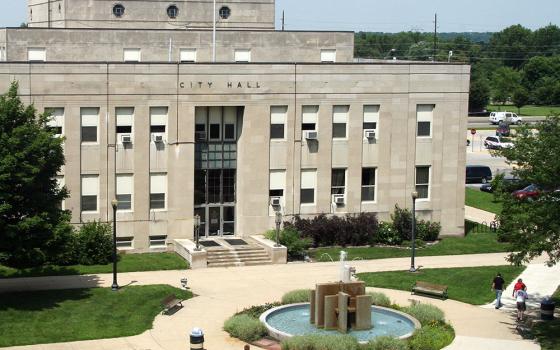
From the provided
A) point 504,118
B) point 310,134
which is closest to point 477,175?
point 310,134

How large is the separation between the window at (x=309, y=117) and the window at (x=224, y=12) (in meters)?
14.9

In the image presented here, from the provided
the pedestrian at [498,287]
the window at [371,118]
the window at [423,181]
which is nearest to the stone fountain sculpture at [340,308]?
the pedestrian at [498,287]

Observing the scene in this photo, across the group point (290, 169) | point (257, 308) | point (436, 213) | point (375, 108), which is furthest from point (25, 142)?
point (436, 213)

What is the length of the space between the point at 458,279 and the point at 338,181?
10142 millimetres

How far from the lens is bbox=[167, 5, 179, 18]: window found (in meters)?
62.1

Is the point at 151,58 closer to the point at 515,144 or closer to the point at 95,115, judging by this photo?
the point at 95,115

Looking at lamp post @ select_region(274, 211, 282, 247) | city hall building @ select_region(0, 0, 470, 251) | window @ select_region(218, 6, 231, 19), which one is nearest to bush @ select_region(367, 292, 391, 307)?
lamp post @ select_region(274, 211, 282, 247)

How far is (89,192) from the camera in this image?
47.8 metres

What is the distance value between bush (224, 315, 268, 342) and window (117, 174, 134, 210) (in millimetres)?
14532

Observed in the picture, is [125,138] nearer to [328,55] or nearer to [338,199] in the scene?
[338,199]

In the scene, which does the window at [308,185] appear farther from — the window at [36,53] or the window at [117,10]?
the window at [117,10]

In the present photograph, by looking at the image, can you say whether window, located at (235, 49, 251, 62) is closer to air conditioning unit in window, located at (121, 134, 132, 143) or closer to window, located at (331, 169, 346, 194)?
window, located at (331, 169, 346, 194)

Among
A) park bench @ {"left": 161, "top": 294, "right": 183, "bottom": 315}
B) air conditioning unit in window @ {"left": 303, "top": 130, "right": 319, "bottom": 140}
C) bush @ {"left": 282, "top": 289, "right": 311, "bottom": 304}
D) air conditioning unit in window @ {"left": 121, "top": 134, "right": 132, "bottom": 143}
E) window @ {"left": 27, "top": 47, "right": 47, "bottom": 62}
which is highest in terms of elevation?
window @ {"left": 27, "top": 47, "right": 47, "bottom": 62}

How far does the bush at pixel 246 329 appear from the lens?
113ft
